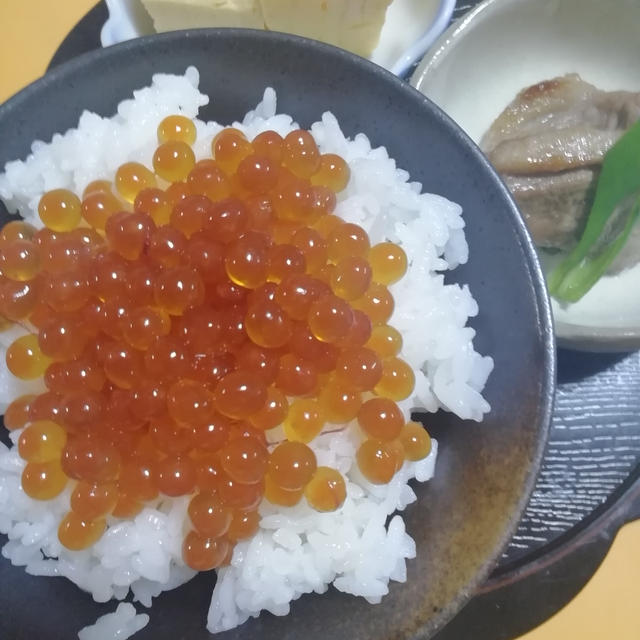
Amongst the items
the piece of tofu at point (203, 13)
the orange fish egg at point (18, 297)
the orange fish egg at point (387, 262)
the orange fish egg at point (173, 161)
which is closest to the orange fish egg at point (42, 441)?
the orange fish egg at point (18, 297)

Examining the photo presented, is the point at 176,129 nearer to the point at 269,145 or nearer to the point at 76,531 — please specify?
the point at 269,145

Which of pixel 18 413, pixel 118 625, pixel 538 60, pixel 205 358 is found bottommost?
pixel 118 625

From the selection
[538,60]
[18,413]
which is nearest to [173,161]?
[18,413]

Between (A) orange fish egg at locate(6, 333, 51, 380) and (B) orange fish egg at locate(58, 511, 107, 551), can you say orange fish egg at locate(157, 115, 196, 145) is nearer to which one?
(A) orange fish egg at locate(6, 333, 51, 380)

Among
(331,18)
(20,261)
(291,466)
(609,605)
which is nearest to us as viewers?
(291,466)

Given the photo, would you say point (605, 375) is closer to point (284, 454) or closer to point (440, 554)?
point (440, 554)

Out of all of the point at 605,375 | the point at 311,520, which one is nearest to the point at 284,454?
the point at 311,520

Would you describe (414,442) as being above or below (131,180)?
below
